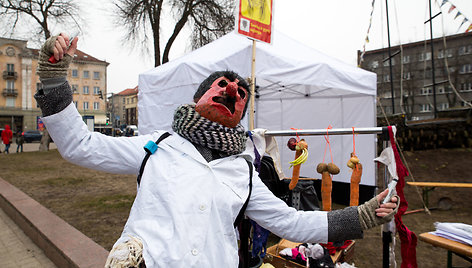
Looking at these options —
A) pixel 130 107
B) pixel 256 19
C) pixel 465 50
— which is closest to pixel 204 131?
pixel 256 19

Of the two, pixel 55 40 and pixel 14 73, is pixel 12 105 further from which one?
pixel 55 40

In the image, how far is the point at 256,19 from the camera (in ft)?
10.7

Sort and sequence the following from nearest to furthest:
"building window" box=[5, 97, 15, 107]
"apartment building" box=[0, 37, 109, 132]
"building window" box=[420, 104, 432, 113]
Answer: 1. "building window" box=[420, 104, 432, 113]
2. "apartment building" box=[0, 37, 109, 132]
3. "building window" box=[5, 97, 15, 107]

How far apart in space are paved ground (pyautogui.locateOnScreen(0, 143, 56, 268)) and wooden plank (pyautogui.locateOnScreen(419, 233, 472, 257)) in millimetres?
3573

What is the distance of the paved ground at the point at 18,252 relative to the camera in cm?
305

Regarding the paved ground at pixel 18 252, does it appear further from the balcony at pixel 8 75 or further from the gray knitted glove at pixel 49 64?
the balcony at pixel 8 75

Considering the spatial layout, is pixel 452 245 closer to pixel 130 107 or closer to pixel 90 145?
pixel 90 145

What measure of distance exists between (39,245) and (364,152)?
5.51m

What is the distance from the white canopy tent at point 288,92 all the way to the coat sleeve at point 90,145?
9.96 feet

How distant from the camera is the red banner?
3.10 meters

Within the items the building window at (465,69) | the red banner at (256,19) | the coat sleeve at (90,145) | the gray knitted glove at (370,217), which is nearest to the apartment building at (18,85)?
the red banner at (256,19)

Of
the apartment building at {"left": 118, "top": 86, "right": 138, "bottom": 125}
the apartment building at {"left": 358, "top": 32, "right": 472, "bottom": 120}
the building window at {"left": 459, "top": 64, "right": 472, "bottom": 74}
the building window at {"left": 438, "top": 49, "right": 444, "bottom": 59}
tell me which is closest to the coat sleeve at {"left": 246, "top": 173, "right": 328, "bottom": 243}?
the apartment building at {"left": 358, "top": 32, "right": 472, "bottom": 120}

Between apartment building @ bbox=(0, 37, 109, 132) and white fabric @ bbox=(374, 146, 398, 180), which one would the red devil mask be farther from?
apartment building @ bbox=(0, 37, 109, 132)

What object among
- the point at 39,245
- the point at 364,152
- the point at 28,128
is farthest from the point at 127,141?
the point at 28,128
